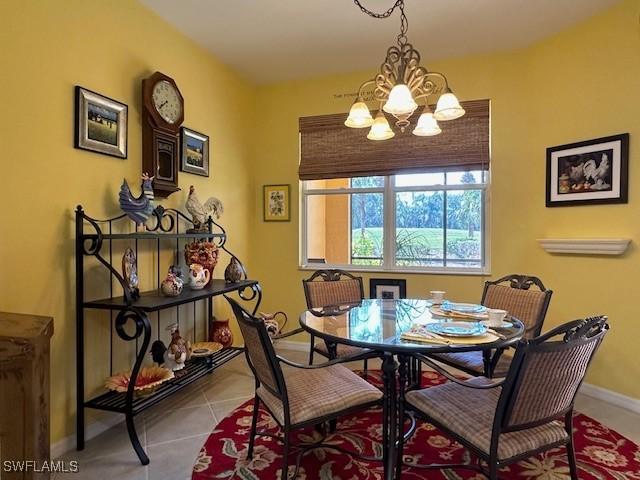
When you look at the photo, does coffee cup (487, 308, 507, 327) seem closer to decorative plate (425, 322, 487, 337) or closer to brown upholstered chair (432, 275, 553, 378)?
decorative plate (425, 322, 487, 337)

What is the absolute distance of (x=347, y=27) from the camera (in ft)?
9.60

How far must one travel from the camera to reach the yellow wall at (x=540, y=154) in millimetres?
2699

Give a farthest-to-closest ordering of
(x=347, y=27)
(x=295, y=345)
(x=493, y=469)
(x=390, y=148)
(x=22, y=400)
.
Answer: (x=295, y=345)
(x=390, y=148)
(x=347, y=27)
(x=493, y=469)
(x=22, y=400)

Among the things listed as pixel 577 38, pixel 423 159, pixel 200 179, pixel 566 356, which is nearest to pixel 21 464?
pixel 566 356

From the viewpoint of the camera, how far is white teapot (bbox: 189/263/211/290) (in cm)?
269

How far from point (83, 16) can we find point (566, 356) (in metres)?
2.92

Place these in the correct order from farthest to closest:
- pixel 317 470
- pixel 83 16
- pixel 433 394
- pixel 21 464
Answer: pixel 83 16 → pixel 317 470 → pixel 433 394 → pixel 21 464

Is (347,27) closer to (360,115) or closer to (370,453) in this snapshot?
(360,115)

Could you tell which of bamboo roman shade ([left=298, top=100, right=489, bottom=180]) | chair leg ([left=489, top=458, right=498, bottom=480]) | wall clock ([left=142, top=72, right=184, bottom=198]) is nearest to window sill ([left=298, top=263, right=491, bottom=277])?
bamboo roman shade ([left=298, top=100, right=489, bottom=180])

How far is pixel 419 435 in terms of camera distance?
2.30 meters

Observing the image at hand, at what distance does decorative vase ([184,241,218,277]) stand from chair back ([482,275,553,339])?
79.0 inches

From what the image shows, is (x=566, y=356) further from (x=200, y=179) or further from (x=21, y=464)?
(x=200, y=179)

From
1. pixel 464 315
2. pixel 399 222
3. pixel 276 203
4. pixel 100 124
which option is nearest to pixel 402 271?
pixel 399 222

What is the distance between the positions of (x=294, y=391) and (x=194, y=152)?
2.11m
